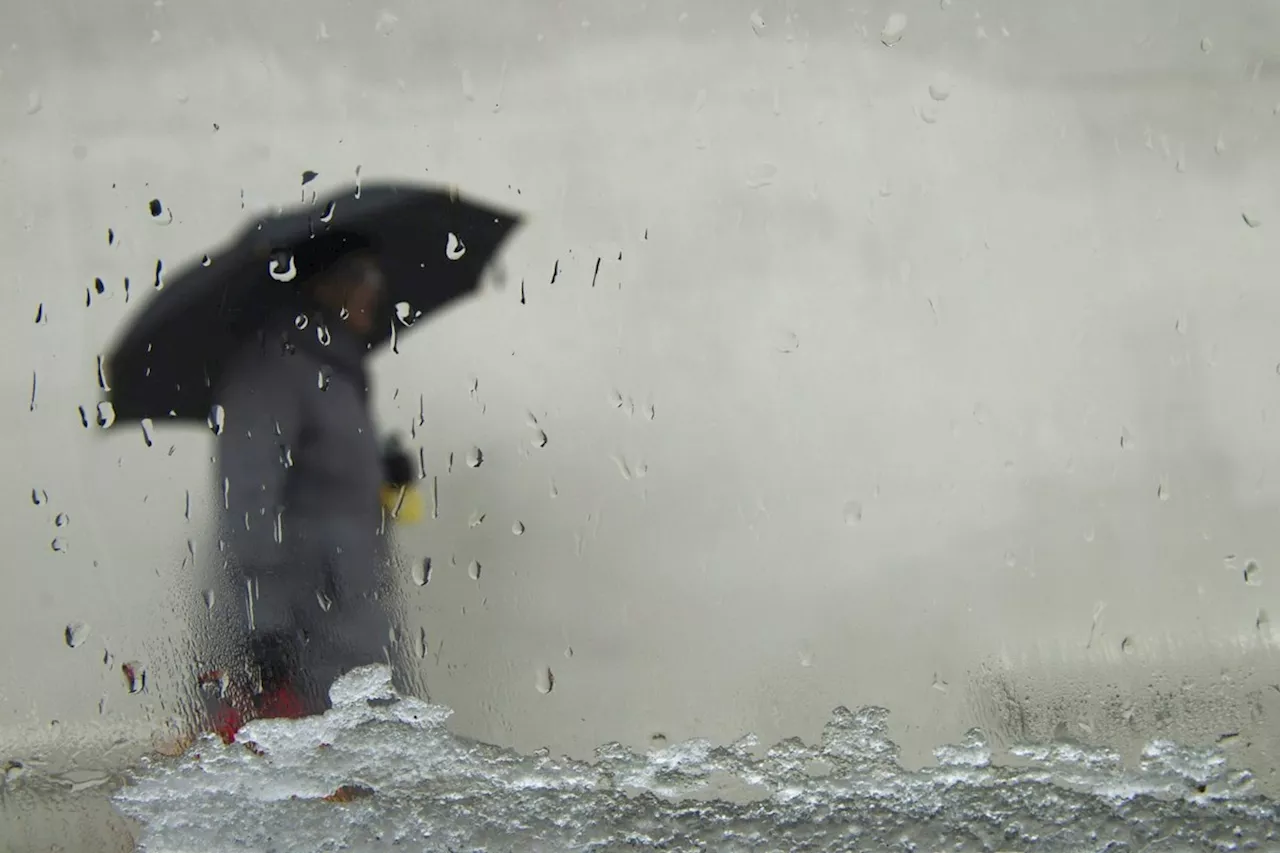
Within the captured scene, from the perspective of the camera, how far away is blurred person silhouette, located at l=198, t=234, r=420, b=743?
118 cm

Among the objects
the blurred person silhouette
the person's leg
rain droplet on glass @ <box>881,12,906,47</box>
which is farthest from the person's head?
rain droplet on glass @ <box>881,12,906,47</box>

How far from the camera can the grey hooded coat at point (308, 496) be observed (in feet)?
3.88

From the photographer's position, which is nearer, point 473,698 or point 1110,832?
point 1110,832

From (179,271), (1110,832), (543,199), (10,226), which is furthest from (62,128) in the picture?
(1110,832)

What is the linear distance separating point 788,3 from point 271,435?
0.87 m

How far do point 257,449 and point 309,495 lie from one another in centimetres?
8

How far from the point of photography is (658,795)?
1.16m

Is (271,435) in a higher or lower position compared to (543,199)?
lower

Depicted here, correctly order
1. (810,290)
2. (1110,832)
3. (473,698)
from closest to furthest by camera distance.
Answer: (1110,832), (473,698), (810,290)

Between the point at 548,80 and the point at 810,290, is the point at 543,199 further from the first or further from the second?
the point at 810,290

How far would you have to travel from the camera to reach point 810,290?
128 cm

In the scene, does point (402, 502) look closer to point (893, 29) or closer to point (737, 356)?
point (737, 356)

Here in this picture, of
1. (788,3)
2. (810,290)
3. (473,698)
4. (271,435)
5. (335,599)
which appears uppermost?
(788,3)

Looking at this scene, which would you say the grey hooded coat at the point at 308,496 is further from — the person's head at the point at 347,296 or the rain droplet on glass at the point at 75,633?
the rain droplet on glass at the point at 75,633
